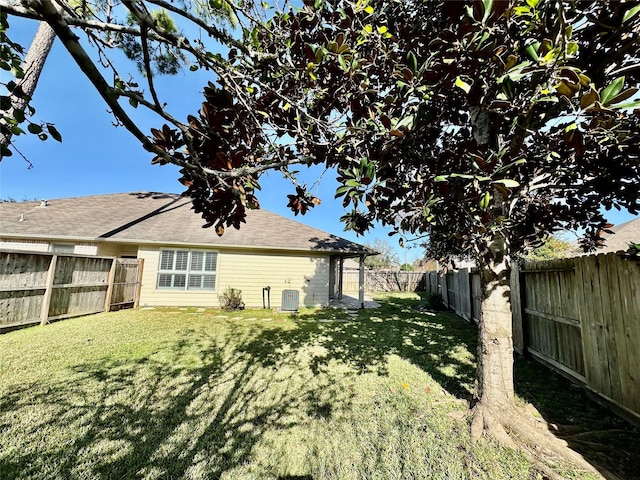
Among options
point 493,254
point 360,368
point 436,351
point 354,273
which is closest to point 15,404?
point 360,368

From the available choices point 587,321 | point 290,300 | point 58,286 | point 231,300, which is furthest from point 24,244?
point 587,321

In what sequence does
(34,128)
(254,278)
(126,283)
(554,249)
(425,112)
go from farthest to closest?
1. (554,249)
2. (254,278)
3. (126,283)
4. (425,112)
5. (34,128)

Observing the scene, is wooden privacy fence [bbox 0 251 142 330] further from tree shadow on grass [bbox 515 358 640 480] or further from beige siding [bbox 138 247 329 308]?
tree shadow on grass [bbox 515 358 640 480]

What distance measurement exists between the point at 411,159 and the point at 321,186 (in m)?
1.10

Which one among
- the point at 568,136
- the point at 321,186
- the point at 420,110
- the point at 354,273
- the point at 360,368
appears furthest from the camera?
the point at 354,273

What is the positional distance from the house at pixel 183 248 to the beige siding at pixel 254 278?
4cm

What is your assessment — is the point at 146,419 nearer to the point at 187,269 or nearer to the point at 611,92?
the point at 611,92

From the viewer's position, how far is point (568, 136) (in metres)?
1.65

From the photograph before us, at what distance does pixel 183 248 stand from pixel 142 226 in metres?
2.11

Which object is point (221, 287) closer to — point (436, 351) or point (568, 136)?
point (436, 351)

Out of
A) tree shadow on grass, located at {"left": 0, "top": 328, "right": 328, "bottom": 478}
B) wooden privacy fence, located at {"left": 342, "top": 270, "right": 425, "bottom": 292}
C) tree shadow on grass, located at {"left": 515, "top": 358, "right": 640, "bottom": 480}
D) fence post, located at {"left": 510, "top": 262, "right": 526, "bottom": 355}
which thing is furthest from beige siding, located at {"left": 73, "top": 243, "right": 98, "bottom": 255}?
wooden privacy fence, located at {"left": 342, "top": 270, "right": 425, "bottom": 292}

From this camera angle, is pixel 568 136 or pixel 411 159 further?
pixel 411 159

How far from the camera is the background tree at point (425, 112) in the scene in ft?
5.86

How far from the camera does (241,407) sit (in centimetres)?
336
